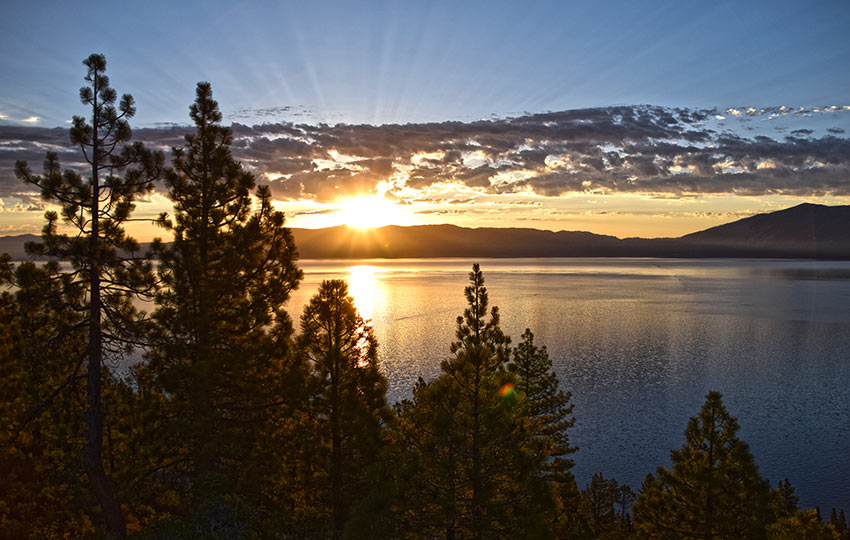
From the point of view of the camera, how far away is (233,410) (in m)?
20.9

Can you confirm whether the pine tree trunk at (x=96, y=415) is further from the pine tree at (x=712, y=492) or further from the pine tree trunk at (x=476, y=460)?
the pine tree at (x=712, y=492)

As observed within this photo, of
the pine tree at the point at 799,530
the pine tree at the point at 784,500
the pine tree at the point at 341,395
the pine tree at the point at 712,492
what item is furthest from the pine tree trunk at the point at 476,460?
the pine tree at the point at 784,500

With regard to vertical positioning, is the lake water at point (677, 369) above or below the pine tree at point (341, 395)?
below

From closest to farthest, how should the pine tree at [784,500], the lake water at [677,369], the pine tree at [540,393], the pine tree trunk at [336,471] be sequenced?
the pine tree at [784,500] < the pine tree trunk at [336,471] < the pine tree at [540,393] < the lake water at [677,369]

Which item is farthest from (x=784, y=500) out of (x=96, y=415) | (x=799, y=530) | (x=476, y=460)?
(x=96, y=415)

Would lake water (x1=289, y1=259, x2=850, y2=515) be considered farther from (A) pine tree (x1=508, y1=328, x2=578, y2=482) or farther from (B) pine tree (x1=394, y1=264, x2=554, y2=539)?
(B) pine tree (x1=394, y1=264, x2=554, y2=539)

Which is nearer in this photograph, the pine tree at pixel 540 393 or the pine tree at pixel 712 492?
the pine tree at pixel 712 492

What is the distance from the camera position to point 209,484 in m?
17.0

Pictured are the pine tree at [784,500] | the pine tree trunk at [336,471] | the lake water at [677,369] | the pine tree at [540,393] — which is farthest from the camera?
the lake water at [677,369]

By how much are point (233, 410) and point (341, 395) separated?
173 inches

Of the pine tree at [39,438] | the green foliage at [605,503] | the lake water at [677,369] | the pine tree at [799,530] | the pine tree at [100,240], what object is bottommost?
the green foliage at [605,503]

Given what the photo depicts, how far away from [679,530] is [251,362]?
63.7 feet

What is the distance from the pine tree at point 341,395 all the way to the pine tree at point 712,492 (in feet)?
42.6

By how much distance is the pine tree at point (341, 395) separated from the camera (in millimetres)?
21750
